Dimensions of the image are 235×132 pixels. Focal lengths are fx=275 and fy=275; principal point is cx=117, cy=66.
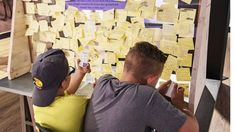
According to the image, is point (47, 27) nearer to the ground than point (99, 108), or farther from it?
farther from it

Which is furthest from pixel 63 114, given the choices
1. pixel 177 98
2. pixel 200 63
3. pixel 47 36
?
pixel 47 36

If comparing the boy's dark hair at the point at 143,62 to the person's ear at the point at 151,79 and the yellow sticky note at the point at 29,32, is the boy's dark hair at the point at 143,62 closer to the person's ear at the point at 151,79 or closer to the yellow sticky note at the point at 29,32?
the person's ear at the point at 151,79

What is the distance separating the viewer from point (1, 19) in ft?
Answer: 8.75

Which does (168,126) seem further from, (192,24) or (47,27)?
(47,27)

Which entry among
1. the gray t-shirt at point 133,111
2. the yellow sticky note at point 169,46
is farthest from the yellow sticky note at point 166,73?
the gray t-shirt at point 133,111

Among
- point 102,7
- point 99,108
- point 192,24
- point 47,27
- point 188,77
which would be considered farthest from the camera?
point 47,27

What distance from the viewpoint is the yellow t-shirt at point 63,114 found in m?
1.14

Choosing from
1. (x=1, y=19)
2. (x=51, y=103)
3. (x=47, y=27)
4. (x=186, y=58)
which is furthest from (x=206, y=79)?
(x=1, y=19)

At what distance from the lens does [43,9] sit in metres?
1.97

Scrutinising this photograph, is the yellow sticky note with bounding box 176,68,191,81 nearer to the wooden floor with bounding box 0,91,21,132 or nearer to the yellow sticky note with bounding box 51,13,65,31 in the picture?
the yellow sticky note with bounding box 51,13,65,31

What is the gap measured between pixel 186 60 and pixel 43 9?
1065mm

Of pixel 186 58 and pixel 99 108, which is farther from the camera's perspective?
pixel 186 58

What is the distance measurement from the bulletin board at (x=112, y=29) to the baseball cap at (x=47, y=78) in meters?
0.62

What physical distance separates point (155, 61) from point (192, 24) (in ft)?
1.68
